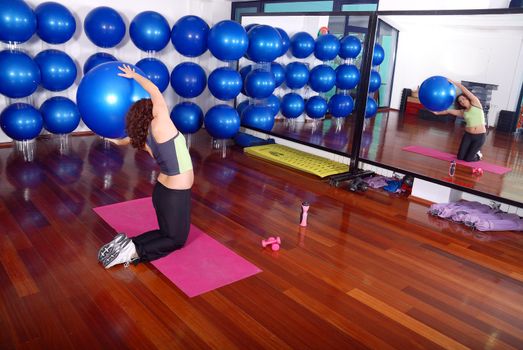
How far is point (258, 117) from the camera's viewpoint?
591cm

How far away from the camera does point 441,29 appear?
Result: 5762 mm

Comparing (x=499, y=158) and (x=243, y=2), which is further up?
(x=243, y=2)

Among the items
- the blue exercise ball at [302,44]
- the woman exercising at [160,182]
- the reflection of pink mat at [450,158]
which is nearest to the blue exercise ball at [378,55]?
the blue exercise ball at [302,44]

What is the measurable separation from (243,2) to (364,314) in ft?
17.6

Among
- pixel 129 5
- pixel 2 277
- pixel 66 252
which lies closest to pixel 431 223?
pixel 66 252

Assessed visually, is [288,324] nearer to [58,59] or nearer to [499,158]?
[58,59]

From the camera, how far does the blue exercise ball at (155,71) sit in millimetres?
5297

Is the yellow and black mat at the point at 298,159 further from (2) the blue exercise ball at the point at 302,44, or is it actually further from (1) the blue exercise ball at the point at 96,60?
(1) the blue exercise ball at the point at 96,60

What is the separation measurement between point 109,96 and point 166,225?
1.00 m

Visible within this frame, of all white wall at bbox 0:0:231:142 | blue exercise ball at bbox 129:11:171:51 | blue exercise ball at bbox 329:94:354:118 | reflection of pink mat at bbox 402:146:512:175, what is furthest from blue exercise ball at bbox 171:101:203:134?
reflection of pink mat at bbox 402:146:512:175

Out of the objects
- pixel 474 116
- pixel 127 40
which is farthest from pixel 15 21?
pixel 474 116

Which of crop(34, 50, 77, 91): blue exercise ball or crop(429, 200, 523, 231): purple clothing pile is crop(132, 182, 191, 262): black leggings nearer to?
crop(429, 200, 523, 231): purple clothing pile

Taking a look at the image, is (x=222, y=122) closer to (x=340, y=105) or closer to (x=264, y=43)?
(x=264, y=43)

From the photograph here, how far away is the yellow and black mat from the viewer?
5043 mm
